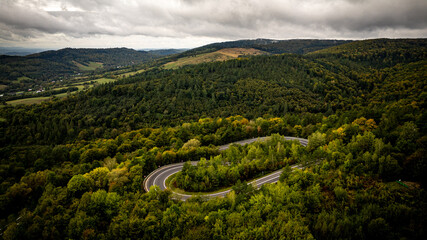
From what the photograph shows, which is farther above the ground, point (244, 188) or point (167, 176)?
point (244, 188)

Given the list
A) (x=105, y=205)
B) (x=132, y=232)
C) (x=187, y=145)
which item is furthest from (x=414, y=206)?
(x=187, y=145)

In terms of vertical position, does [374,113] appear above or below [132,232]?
above

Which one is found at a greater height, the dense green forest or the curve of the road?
the dense green forest

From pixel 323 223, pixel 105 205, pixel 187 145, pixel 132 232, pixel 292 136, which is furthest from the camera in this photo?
pixel 292 136

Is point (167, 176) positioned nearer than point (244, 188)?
No

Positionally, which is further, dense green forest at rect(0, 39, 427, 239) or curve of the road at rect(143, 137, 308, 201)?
curve of the road at rect(143, 137, 308, 201)

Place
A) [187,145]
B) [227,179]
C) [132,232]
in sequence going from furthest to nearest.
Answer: [187,145] → [227,179] → [132,232]

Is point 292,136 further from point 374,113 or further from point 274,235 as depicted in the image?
point 274,235

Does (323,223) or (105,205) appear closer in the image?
(323,223)

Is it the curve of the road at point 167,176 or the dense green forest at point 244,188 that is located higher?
the dense green forest at point 244,188

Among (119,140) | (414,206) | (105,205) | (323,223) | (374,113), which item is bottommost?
(119,140)

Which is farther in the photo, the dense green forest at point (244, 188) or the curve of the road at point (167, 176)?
the curve of the road at point (167, 176)
